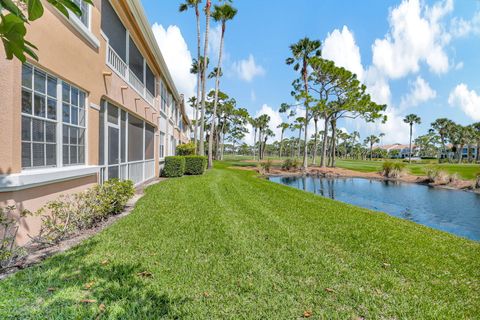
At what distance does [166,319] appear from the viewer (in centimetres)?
243

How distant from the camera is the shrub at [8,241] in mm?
3172

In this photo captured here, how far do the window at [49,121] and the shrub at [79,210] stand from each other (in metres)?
0.84

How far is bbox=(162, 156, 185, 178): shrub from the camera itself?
14502mm

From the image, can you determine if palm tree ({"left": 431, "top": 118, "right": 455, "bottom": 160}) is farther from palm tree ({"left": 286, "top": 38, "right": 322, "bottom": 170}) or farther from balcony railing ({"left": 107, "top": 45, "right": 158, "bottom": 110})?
balcony railing ({"left": 107, "top": 45, "right": 158, "bottom": 110})

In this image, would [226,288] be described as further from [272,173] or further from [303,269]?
[272,173]

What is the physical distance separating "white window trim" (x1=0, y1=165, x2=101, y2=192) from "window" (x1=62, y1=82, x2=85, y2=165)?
291 millimetres

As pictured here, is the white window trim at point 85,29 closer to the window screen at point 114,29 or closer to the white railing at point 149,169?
the window screen at point 114,29

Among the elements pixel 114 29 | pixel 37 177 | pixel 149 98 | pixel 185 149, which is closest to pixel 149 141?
pixel 149 98

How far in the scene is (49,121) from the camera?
4570mm

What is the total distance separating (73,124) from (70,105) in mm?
432

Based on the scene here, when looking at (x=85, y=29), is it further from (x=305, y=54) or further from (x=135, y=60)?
(x=305, y=54)

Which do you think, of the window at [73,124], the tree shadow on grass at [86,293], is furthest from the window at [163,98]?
the tree shadow on grass at [86,293]

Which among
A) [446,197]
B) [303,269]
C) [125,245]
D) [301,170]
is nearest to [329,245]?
[303,269]

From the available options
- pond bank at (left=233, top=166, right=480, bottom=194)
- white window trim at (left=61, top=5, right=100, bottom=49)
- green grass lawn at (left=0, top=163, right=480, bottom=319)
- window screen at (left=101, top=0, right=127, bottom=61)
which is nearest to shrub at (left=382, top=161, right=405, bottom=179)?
pond bank at (left=233, top=166, right=480, bottom=194)
